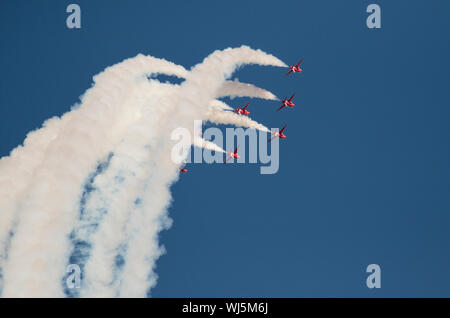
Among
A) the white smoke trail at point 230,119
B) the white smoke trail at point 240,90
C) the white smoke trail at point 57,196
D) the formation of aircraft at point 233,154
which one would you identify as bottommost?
the white smoke trail at point 57,196

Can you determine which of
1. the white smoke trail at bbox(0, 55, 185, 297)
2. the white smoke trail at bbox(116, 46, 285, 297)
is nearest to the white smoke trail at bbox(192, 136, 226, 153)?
the white smoke trail at bbox(116, 46, 285, 297)

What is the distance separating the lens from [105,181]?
41.9 meters

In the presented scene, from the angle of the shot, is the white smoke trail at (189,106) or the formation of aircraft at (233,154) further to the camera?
the formation of aircraft at (233,154)

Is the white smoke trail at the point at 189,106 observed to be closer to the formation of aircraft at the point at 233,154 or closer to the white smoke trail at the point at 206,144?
the white smoke trail at the point at 206,144

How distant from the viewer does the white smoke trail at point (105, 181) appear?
3800 cm

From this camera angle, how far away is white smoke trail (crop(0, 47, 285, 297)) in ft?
125

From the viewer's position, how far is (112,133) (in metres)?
45.9

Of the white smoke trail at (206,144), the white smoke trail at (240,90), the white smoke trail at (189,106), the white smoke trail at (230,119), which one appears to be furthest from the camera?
the white smoke trail at (240,90)

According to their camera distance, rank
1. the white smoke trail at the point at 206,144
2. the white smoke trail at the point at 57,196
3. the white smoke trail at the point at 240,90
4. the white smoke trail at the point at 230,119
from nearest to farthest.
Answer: the white smoke trail at the point at 57,196
the white smoke trail at the point at 206,144
the white smoke trail at the point at 230,119
the white smoke trail at the point at 240,90

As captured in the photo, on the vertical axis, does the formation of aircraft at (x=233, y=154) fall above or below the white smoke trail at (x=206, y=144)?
above

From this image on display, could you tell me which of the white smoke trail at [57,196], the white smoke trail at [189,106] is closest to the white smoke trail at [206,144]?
the white smoke trail at [189,106]
